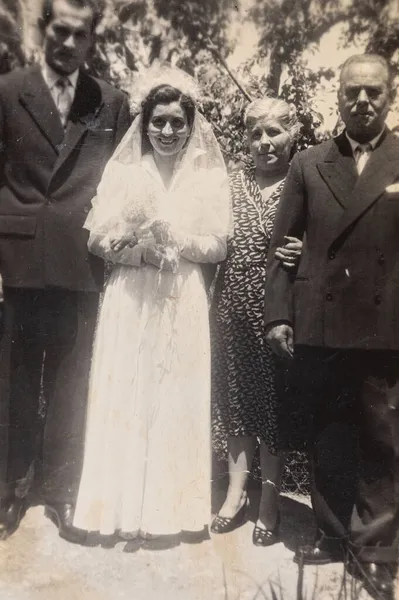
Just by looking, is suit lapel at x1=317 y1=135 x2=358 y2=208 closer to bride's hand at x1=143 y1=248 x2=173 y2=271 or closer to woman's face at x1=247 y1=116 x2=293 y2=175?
woman's face at x1=247 y1=116 x2=293 y2=175

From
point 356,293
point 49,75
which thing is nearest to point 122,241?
point 49,75

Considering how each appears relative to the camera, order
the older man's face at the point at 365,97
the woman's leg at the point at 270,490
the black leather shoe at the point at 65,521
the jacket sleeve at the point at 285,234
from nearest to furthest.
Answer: the older man's face at the point at 365,97 → the jacket sleeve at the point at 285,234 → the black leather shoe at the point at 65,521 → the woman's leg at the point at 270,490

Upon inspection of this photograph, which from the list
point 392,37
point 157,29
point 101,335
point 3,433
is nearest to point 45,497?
point 3,433

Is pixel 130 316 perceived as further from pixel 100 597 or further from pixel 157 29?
pixel 157 29

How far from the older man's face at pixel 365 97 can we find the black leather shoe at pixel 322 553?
2.03 metres

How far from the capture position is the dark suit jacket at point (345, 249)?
290 centimetres

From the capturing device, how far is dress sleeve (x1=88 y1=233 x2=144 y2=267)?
3.22 m

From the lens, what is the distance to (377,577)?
2.96 metres

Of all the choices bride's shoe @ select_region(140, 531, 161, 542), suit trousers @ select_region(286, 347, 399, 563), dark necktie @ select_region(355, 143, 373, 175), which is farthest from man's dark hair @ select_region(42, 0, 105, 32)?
bride's shoe @ select_region(140, 531, 161, 542)

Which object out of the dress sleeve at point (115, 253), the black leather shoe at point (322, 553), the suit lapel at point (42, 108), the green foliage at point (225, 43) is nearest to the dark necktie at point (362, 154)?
the green foliage at point (225, 43)

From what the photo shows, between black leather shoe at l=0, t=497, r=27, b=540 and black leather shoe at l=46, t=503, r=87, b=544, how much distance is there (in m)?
0.16

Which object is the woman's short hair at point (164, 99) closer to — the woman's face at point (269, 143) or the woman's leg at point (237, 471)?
the woman's face at point (269, 143)

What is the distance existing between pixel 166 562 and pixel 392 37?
3015 millimetres

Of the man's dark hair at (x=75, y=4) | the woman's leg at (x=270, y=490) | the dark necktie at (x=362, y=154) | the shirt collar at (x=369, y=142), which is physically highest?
the man's dark hair at (x=75, y=4)
